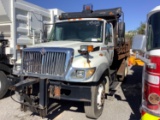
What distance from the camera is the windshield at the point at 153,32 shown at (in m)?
3.18

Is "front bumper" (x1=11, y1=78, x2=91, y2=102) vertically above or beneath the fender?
beneath

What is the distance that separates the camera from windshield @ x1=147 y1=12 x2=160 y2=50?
10.4ft

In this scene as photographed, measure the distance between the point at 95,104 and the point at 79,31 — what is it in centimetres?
229

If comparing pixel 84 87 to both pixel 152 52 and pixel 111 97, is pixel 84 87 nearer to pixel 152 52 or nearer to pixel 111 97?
pixel 152 52

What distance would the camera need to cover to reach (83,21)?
5719 millimetres

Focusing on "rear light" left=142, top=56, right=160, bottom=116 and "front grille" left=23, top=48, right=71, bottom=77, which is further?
"front grille" left=23, top=48, right=71, bottom=77

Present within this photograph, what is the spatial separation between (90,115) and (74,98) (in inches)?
27.2

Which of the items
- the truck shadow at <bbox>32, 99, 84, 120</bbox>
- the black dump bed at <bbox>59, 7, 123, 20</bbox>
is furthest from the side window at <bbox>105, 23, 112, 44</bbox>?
the truck shadow at <bbox>32, 99, 84, 120</bbox>

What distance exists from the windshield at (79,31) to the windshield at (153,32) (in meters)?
2.06

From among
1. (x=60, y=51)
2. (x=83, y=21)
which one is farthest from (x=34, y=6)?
(x=60, y=51)

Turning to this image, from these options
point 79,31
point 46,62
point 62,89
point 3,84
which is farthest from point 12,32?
point 62,89

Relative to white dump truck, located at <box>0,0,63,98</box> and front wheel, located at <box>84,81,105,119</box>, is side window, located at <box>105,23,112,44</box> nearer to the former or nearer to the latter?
front wheel, located at <box>84,81,105,119</box>

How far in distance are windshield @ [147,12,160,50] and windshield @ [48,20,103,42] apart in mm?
2056

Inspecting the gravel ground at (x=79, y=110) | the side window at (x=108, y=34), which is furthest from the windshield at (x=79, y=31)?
the gravel ground at (x=79, y=110)
